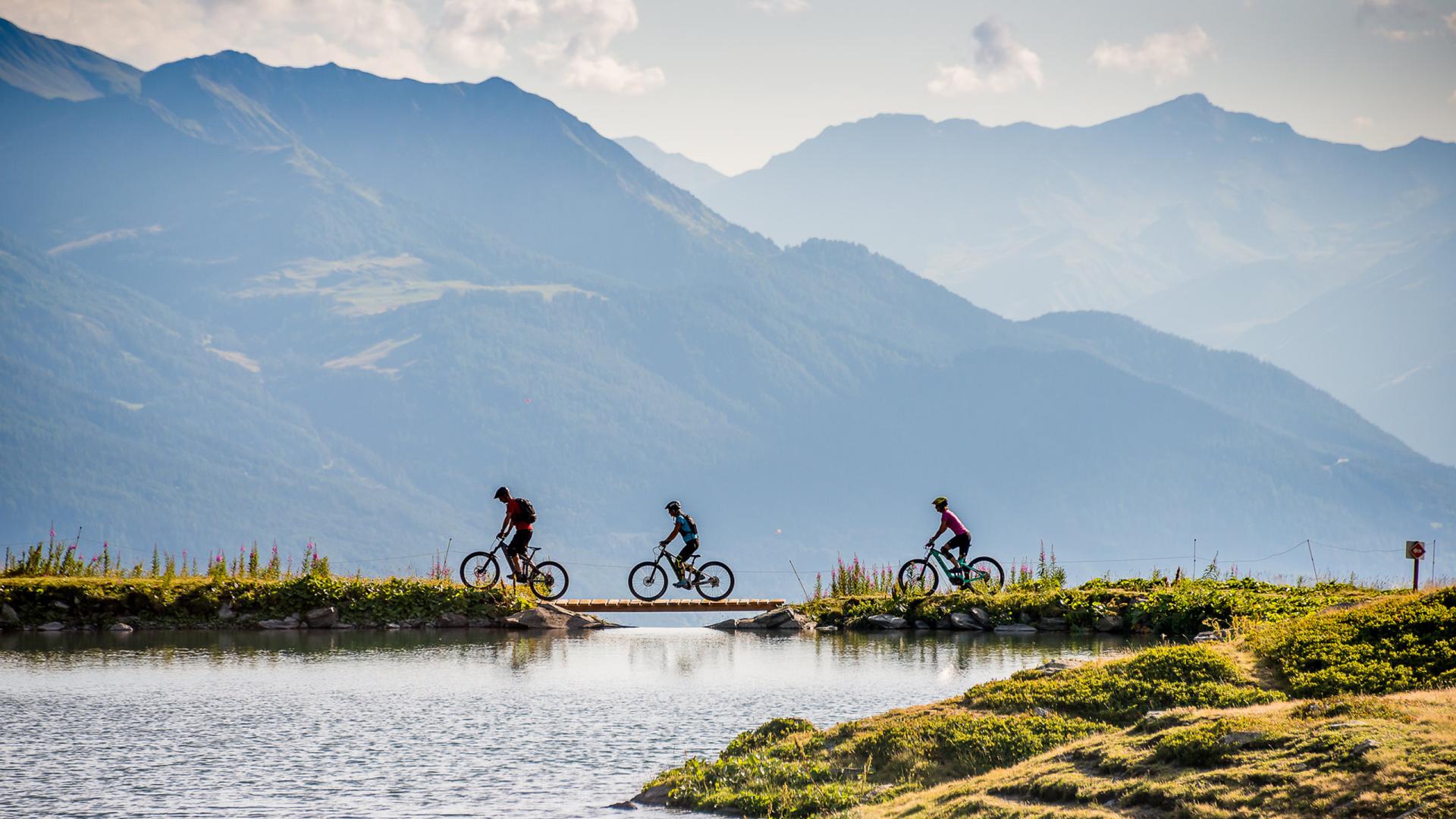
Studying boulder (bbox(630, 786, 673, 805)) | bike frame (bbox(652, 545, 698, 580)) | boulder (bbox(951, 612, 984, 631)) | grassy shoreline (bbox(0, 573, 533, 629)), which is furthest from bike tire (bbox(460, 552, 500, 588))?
boulder (bbox(630, 786, 673, 805))

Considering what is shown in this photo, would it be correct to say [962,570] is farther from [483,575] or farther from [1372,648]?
[1372,648]

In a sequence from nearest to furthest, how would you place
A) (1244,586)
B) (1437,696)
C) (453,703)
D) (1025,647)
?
(1437,696)
(453,703)
(1025,647)
(1244,586)

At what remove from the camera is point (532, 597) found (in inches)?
1283

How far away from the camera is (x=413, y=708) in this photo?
1970 cm

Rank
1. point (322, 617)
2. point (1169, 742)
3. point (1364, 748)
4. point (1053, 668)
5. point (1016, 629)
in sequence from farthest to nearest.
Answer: point (322, 617) < point (1016, 629) < point (1053, 668) < point (1169, 742) < point (1364, 748)

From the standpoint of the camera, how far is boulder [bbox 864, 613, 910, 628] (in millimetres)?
31078

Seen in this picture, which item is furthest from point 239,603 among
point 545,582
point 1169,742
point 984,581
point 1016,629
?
point 1169,742

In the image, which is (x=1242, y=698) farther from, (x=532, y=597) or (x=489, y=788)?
(x=532, y=597)

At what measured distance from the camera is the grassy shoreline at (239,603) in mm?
31234

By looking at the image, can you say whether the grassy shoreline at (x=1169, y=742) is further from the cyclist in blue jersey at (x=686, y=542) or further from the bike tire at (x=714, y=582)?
the bike tire at (x=714, y=582)

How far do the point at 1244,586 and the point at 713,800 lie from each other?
64.2ft

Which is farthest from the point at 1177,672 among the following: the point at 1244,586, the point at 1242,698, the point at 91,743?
the point at 1244,586

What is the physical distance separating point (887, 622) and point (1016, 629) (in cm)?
265

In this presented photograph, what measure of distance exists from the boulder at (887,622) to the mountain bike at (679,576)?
4015 mm
